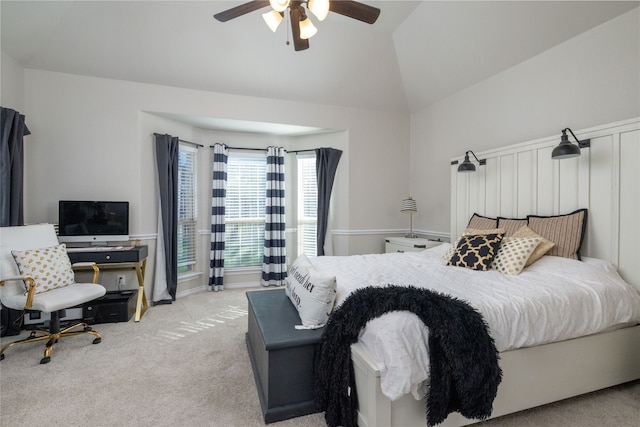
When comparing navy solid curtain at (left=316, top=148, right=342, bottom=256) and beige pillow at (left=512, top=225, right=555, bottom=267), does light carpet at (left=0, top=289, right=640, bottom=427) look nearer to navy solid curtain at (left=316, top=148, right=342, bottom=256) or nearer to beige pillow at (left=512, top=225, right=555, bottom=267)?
beige pillow at (left=512, top=225, right=555, bottom=267)

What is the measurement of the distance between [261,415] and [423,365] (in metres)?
1.02

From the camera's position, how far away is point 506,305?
1715mm

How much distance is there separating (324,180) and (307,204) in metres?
0.53

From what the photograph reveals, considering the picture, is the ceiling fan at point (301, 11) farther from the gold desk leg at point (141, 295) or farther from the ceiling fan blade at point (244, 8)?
the gold desk leg at point (141, 295)

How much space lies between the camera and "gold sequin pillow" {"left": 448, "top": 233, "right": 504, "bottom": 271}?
253cm

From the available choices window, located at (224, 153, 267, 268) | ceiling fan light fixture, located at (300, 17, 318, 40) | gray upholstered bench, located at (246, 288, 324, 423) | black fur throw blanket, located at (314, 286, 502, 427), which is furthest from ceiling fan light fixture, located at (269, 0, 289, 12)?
window, located at (224, 153, 267, 268)

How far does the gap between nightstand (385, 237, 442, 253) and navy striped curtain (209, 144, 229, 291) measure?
7.84 feet

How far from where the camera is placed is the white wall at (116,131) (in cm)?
344

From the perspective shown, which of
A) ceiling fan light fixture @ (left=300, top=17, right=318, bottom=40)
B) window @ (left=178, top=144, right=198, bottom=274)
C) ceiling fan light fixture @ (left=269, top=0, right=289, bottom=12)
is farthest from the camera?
window @ (left=178, top=144, right=198, bottom=274)

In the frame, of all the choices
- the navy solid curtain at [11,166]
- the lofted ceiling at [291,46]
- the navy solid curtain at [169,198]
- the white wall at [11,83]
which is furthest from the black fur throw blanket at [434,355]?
the white wall at [11,83]

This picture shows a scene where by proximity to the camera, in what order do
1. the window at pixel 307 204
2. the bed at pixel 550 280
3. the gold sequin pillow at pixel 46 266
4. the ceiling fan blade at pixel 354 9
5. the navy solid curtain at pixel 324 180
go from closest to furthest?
the bed at pixel 550 280, the ceiling fan blade at pixel 354 9, the gold sequin pillow at pixel 46 266, the navy solid curtain at pixel 324 180, the window at pixel 307 204

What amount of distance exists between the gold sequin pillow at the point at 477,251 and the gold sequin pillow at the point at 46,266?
11.4 feet

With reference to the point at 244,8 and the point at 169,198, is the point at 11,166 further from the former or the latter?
the point at 244,8

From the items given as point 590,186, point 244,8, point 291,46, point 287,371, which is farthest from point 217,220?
point 590,186
